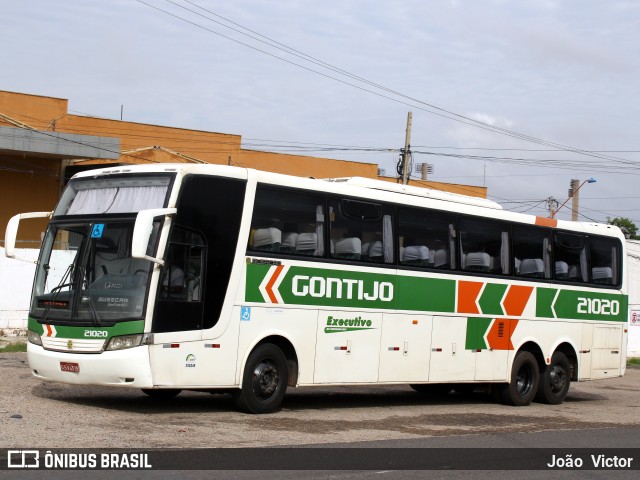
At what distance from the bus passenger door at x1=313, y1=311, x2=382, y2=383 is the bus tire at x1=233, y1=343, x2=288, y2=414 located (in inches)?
29.8

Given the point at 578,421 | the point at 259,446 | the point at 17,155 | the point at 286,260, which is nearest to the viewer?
the point at 259,446

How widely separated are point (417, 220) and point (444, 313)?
174cm

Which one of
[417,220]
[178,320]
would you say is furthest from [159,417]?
[417,220]

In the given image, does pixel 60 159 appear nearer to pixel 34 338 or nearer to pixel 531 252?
pixel 531 252

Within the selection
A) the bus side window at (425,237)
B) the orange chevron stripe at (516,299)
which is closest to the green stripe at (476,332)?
the orange chevron stripe at (516,299)

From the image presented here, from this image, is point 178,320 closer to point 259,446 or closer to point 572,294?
point 259,446

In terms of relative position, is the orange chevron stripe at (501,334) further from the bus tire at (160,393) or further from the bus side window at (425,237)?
the bus tire at (160,393)

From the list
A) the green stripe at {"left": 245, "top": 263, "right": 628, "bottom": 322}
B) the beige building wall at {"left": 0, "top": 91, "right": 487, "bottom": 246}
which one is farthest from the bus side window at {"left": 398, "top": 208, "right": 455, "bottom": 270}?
the beige building wall at {"left": 0, "top": 91, "right": 487, "bottom": 246}

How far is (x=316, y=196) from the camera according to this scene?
48.9 ft

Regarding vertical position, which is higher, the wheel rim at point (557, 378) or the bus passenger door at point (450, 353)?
the bus passenger door at point (450, 353)

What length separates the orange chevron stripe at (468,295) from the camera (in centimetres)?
1748

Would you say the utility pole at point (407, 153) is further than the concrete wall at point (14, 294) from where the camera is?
Yes

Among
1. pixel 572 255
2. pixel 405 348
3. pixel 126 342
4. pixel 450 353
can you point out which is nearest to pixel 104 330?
pixel 126 342

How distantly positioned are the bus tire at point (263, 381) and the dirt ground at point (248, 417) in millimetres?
257
